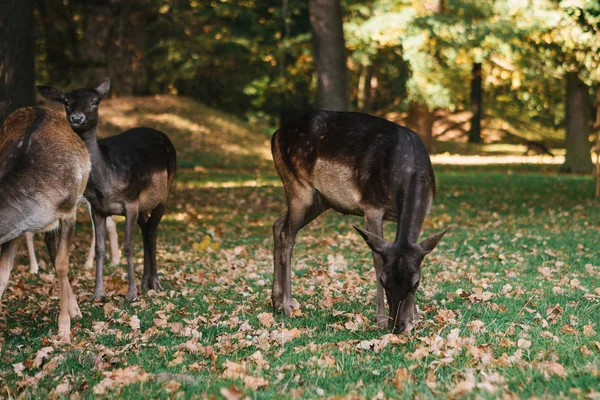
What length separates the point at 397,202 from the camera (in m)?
6.54

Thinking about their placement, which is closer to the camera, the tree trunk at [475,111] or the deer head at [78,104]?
the deer head at [78,104]

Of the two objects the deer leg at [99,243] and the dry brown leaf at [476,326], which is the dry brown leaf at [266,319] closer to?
the dry brown leaf at [476,326]

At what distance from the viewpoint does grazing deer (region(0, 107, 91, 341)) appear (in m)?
6.28

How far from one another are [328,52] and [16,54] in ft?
29.9

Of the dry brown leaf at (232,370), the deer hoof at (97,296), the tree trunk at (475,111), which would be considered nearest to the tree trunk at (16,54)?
the deer hoof at (97,296)

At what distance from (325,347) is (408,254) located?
3.08 feet

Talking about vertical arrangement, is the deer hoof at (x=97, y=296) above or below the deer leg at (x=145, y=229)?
below

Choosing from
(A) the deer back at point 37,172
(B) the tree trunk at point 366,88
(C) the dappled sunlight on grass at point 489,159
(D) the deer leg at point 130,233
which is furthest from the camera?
(B) the tree trunk at point 366,88

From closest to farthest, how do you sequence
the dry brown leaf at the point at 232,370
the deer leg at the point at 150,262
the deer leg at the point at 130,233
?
the dry brown leaf at the point at 232,370 < the deer leg at the point at 130,233 < the deer leg at the point at 150,262

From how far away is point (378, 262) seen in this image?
6.68 meters

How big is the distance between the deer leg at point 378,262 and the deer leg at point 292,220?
0.83 meters

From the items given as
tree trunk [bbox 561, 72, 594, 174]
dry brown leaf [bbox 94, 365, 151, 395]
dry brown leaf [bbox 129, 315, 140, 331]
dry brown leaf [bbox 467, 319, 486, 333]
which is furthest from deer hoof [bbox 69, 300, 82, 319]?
tree trunk [bbox 561, 72, 594, 174]

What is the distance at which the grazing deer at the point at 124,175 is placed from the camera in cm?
829

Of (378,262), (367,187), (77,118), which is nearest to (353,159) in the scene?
(367,187)
